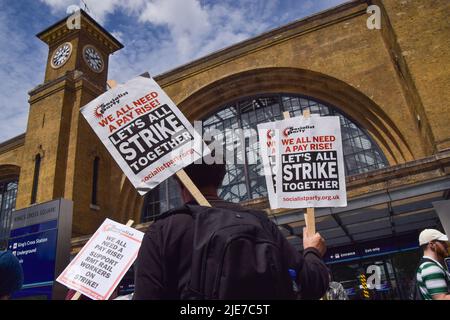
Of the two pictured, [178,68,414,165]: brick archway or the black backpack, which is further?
[178,68,414,165]: brick archway

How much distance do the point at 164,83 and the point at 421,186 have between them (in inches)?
480

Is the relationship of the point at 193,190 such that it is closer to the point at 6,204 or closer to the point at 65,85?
the point at 65,85

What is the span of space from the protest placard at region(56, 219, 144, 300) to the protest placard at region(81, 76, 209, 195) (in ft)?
5.62

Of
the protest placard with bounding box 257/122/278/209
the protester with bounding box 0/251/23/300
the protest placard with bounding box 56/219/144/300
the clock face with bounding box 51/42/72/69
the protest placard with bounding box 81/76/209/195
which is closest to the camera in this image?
the protester with bounding box 0/251/23/300

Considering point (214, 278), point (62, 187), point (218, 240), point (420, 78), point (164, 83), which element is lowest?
point (214, 278)

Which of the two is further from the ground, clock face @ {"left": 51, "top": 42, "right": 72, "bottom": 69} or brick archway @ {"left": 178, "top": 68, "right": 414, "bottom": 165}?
clock face @ {"left": 51, "top": 42, "right": 72, "bottom": 69}

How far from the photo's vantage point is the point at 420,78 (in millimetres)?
9633

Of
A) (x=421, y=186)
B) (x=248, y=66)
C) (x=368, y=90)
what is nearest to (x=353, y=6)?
(x=368, y=90)

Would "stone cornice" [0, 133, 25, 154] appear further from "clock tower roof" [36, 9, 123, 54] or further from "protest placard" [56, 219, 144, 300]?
"protest placard" [56, 219, 144, 300]

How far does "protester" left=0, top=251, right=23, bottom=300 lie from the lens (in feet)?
7.47

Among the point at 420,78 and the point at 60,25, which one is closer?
the point at 420,78

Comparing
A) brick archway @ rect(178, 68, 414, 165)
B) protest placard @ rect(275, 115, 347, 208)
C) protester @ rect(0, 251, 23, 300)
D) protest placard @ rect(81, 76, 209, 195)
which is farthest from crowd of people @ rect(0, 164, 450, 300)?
brick archway @ rect(178, 68, 414, 165)

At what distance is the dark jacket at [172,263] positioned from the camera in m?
1.60
